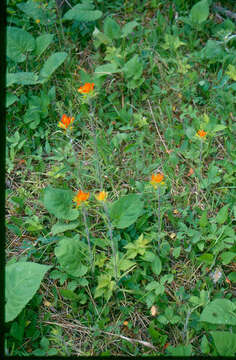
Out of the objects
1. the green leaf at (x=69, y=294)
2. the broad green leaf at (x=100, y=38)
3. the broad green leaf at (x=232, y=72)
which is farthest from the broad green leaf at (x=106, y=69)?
the green leaf at (x=69, y=294)

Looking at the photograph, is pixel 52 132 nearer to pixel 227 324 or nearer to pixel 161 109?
pixel 161 109

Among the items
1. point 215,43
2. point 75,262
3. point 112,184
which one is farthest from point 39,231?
point 215,43

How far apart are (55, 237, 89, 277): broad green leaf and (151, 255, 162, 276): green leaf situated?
0.35 metres

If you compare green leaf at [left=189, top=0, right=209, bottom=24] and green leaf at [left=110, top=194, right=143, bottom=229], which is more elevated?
green leaf at [left=189, top=0, right=209, bottom=24]

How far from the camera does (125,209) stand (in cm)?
198

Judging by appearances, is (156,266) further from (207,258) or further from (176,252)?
(207,258)

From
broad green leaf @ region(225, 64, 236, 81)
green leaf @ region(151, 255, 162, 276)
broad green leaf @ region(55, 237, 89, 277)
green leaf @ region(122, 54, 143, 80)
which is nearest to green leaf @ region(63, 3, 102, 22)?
green leaf @ region(122, 54, 143, 80)

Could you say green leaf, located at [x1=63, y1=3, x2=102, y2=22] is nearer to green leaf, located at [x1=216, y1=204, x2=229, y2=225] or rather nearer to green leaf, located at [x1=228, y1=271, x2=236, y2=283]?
green leaf, located at [x1=216, y1=204, x2=229, y2=225]

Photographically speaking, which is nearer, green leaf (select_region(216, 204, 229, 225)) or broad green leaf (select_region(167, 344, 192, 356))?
broad green leaf (select_region(167, 344, 192, 356))

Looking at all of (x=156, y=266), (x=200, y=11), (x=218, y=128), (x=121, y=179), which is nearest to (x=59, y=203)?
(x=121, y=179)

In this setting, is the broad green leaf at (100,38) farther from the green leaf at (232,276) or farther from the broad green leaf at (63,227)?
the green leaf at (232,276)

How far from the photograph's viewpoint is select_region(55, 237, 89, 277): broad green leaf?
1.80 m

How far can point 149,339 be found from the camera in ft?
5.69

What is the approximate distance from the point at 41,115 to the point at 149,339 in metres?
1.59
